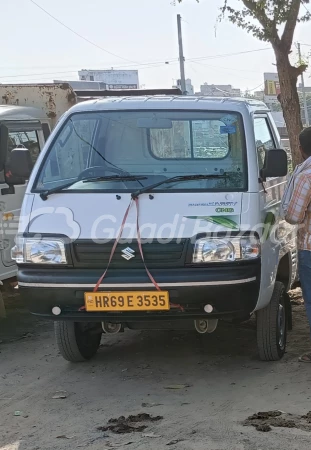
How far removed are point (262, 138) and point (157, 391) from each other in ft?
7.57

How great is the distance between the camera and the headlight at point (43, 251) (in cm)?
527

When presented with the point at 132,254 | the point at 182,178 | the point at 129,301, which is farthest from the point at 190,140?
the point at 129,301

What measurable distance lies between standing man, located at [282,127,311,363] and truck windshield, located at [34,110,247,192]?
1.22 ft

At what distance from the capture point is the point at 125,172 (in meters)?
5.70

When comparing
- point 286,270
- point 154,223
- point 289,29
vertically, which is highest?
point 289,29

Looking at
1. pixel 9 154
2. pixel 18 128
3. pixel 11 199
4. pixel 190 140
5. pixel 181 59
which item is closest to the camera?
pixel 190 140

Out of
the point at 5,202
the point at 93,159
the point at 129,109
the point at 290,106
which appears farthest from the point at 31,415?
the point at 290,106

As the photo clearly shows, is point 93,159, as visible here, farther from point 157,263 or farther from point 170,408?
point 170,408

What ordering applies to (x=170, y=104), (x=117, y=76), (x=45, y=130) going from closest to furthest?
(x=170, y=104), (x=45, y=130), (x=117, y=76)

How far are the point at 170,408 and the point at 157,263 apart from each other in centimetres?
98

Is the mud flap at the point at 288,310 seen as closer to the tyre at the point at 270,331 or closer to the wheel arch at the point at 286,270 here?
the wheel arch at the point at 286,270

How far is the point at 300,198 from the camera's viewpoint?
17.7 feet

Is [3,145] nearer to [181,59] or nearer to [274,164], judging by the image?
[274,164]

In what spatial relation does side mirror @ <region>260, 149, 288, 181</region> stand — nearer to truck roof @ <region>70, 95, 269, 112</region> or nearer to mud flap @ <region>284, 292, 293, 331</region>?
truck roof @ <region>70, 95, 269, 112</region>
